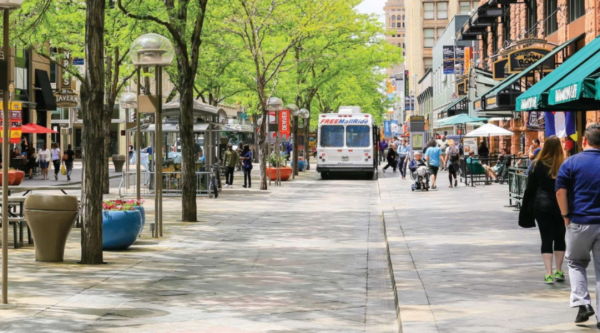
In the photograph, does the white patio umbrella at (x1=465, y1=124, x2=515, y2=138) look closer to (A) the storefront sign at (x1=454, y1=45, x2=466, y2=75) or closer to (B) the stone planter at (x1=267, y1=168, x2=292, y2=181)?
(B) the stone planter at (x1=267, y1=168, x2=292, y2=181)

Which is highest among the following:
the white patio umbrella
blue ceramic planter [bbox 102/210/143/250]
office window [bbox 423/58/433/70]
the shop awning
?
office window [bbox 423/58/433/70]

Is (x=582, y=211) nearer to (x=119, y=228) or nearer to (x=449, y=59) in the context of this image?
(x=119, y=228)

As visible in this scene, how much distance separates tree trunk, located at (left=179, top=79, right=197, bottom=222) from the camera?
19.4 metres

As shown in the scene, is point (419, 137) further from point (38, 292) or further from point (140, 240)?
point (38, 292)

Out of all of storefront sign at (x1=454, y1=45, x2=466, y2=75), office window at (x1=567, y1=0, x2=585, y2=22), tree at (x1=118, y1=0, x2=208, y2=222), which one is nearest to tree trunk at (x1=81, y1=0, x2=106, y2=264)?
tree at (x1=118, y1=0, x2=208, y2=222)

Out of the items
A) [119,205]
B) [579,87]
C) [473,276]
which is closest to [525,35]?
[579,87]

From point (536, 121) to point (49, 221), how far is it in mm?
21606

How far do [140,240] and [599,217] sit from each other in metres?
9.87

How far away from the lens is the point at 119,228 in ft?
45.8

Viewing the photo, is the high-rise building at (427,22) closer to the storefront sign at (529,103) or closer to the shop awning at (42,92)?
the shop awning at (42,92)

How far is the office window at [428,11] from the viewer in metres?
114

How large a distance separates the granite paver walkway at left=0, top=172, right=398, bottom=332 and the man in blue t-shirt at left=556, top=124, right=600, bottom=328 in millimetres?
1690

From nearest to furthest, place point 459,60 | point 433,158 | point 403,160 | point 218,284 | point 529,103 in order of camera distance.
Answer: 1. point 218,284
2. point 529,103
3. point 433,158
4. point 403,160
5. point 459,60

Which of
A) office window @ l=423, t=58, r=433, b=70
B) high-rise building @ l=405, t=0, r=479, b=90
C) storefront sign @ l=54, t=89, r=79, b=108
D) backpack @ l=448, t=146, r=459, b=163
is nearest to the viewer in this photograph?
backpack @ l=448, t=146, r=459, b=163
